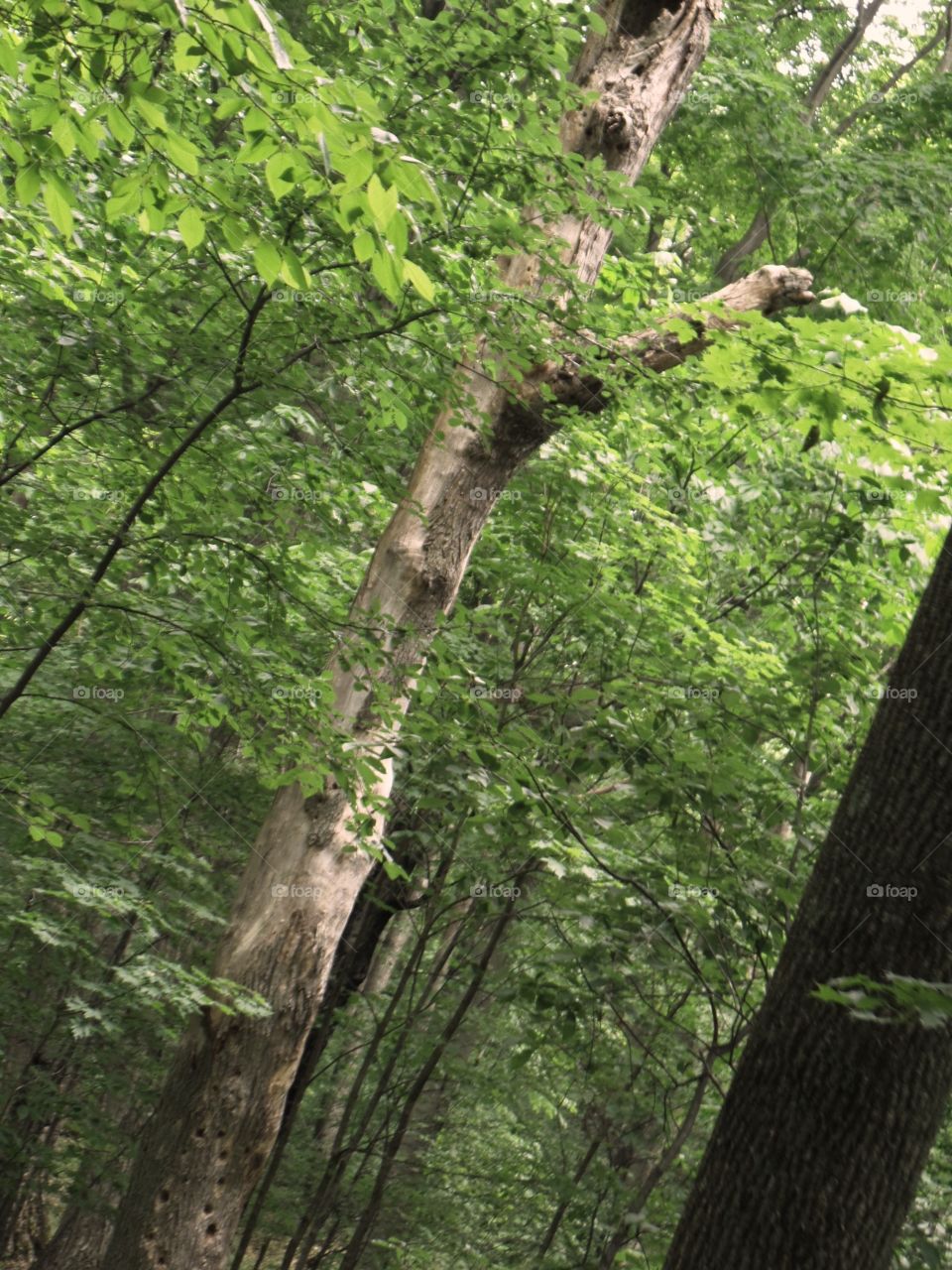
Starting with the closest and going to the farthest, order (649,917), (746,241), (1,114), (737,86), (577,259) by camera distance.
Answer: (1,114) < (649,917) < (577,259) < (737,86) < (746,241)

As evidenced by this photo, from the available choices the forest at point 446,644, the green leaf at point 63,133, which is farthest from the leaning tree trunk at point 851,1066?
the green leaf at point 63,133

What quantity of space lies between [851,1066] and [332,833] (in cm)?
328

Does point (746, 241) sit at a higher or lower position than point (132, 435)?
higher

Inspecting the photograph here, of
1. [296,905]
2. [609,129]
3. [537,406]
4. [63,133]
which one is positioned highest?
[609,129]

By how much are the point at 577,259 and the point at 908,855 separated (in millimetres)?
4167

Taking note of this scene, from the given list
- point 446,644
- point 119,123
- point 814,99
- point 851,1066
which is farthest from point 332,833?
point 814,99

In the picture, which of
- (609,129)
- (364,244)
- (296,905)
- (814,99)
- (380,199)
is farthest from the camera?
(814,99)

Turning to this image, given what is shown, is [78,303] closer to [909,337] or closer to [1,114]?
[1,114]

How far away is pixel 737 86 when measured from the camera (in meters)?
9.41

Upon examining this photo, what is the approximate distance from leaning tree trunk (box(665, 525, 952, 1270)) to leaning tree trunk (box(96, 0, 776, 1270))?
6.74ft

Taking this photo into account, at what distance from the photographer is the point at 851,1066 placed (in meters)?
2.48

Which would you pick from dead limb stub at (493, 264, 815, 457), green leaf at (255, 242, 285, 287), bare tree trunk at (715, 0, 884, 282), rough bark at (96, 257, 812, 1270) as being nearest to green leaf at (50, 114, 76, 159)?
green leaf at (255, 242, 285, 287)

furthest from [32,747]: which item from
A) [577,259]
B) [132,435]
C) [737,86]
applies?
[737,86]

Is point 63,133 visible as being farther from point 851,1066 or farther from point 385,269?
point 851,1066
